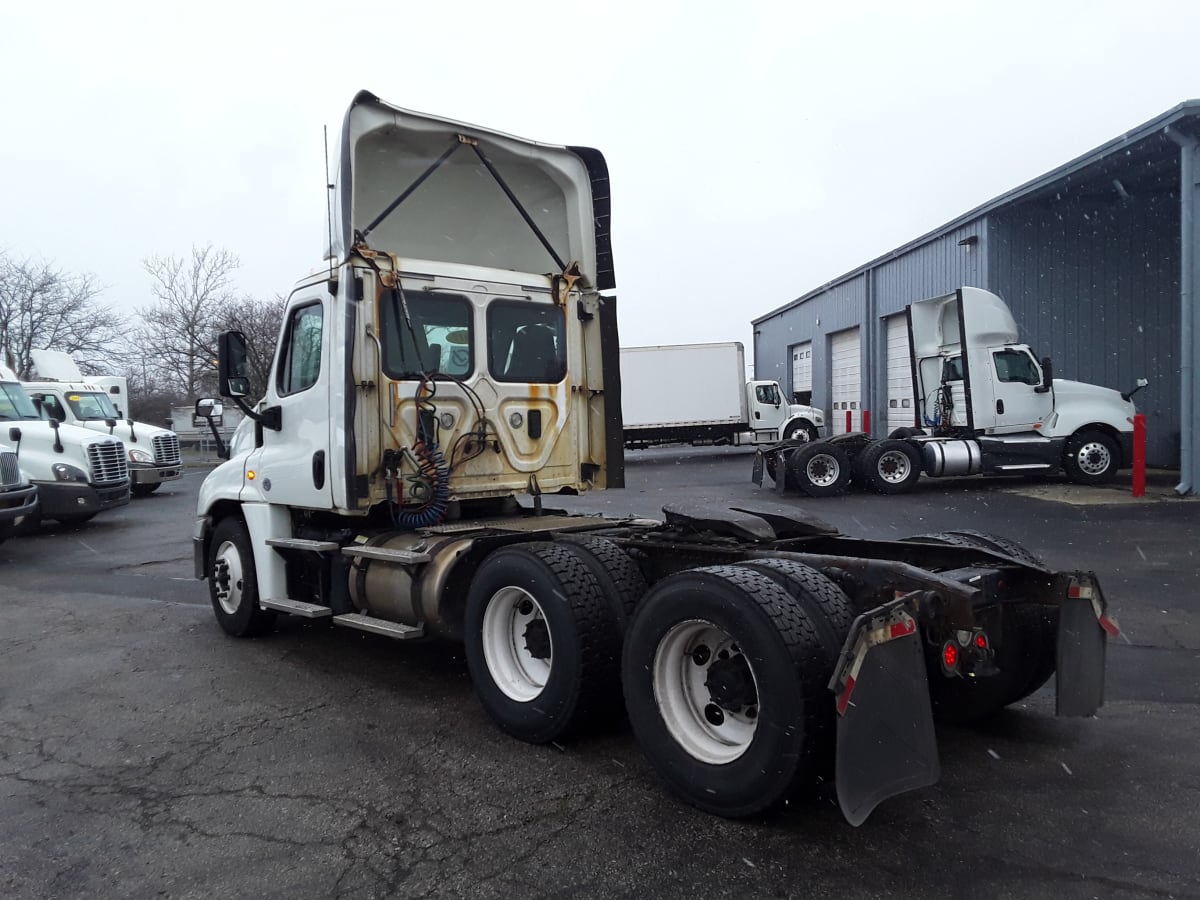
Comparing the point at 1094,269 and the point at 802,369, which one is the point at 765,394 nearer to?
the point at 802,369

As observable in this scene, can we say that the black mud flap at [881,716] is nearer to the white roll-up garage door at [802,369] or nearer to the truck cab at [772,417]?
the truck cab at [772,417]

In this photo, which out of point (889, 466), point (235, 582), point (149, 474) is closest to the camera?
Answer: point (235, 582)

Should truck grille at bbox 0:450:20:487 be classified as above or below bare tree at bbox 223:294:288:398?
below

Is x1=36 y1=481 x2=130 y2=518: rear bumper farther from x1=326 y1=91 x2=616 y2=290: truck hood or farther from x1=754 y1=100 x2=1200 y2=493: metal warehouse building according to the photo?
x1=754 y1=100 x2=1200 y2=493: metal warehouse building

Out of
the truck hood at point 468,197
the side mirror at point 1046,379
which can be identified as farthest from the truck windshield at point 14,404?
the side mirror at point 1046,379

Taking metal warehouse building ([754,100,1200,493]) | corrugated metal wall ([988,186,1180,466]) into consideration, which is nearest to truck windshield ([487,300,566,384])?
metal warehouse building ([754,100,1200,493])

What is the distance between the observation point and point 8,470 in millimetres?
11508

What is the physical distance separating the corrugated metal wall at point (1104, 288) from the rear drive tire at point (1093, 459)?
4.18m

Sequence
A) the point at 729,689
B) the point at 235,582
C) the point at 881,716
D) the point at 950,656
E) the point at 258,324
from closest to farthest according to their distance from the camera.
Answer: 1. the point at 881,716
2. the point at 950,656
3. the point at 729,689
4. the point at 235,582
5. the point at 258,324

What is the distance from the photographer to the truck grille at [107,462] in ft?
46.6

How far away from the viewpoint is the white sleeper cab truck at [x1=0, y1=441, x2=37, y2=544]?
11.3m

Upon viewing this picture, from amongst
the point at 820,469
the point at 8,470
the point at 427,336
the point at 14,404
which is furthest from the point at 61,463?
the point at 820,469

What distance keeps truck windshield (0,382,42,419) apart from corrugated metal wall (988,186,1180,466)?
19.1m

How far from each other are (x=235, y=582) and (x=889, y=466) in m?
12.5
